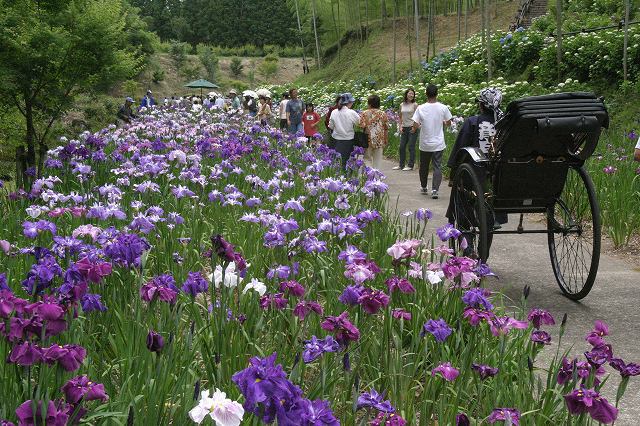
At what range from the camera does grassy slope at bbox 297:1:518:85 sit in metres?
32.5

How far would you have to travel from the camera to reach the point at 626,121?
10672 millimetres

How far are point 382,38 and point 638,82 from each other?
29.7 m

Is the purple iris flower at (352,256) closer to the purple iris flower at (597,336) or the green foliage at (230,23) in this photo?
the purple iris flower at (597,336)

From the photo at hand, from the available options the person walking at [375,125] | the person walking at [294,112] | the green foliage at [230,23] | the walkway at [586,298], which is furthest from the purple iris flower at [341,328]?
the green foliage at [230,23]

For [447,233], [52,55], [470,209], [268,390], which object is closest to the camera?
[268,390]

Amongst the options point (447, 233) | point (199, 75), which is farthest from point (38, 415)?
point (199, 75)

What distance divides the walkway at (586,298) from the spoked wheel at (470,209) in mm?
346

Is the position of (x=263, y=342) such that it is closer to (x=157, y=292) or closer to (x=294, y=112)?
(x=157, y=292)

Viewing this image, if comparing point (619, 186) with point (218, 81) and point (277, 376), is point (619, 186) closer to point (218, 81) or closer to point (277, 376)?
point (277, 376)

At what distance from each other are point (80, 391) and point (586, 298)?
12.3ft

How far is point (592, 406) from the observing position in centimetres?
164

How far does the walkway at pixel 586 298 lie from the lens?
3359 millimetres

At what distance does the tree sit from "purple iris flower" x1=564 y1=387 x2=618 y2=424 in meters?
7.01

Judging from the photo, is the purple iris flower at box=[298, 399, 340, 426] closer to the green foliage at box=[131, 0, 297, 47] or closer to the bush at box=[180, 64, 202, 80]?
the bush at box=[180, 64, 202, 80]
